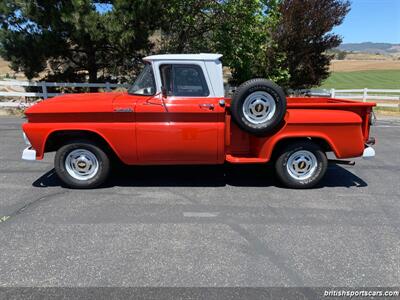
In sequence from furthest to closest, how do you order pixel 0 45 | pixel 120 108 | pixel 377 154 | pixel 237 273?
pixel 0 45 < pixel 377 154 < pixel 120 108 < pixel 237 273

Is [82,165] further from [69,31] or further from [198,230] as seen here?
[69,31]

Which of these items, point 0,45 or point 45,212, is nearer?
point 45,212

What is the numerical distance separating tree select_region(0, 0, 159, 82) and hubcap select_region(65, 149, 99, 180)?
9.29 meters

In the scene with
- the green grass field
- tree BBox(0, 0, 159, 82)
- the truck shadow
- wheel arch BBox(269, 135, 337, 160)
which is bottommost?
the green grass field

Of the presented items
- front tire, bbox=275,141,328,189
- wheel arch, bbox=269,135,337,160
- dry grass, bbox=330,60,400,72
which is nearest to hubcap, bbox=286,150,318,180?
front tire, bbox=275,141,328,189

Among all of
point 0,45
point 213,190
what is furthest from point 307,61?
point 213,190

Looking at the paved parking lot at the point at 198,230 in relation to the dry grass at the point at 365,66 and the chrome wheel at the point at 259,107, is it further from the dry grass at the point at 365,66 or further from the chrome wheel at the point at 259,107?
the dry grass at the point at 365,66

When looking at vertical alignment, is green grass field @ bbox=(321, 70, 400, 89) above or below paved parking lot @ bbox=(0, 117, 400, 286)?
below

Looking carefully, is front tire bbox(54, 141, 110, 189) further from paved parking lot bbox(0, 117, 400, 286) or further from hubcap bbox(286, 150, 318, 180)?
hubcap bbox(286, 150, 318, 180)

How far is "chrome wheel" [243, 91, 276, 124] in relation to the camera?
5625mm

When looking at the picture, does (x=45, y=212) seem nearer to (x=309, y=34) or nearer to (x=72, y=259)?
(x=72, y=259)

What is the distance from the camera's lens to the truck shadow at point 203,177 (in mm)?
6270

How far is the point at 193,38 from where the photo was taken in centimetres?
1662

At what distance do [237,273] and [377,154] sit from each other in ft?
20.4
